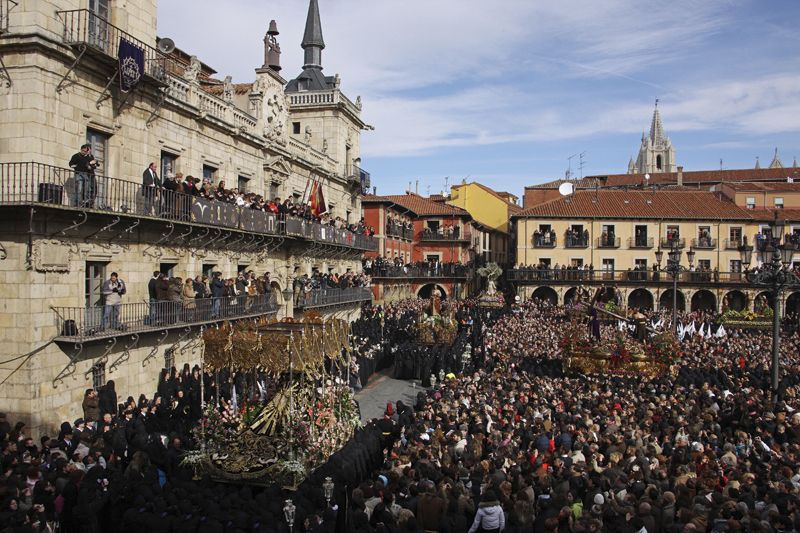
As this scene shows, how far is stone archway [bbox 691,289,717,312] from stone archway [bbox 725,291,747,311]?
1.03m

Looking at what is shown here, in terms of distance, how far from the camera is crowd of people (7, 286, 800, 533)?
26.0 ft

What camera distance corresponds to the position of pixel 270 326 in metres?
11.4

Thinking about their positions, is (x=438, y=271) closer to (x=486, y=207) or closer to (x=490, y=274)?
(x=490, y=274)

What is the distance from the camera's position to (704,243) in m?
42.4

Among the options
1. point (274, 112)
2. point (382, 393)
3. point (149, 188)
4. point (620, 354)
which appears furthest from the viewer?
point (274, 112)

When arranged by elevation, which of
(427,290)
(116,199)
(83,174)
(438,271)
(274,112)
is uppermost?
(274,112)

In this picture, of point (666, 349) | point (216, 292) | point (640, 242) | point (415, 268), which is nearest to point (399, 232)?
point (415, 268)

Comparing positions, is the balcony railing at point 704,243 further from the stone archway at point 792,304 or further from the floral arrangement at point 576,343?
the floral arrangement at point 576,343

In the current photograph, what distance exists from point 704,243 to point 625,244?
19.0 ft

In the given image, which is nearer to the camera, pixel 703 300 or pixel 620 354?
pixel 620 354

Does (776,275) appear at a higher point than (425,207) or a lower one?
lower

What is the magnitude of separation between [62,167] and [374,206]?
2844cm

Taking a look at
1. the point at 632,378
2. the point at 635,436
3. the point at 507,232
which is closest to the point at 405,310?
the point at 632,378

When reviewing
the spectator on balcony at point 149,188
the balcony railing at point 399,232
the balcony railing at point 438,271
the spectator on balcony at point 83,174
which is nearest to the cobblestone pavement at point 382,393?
the spectator on balcony at point 149,188
